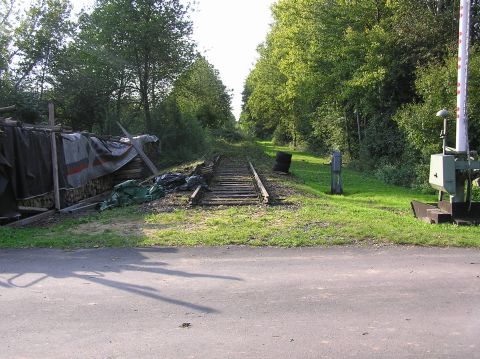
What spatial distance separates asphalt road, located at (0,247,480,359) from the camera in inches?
167

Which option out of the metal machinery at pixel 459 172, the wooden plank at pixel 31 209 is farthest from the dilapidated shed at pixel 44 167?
the metal machinery at pixel 459 172

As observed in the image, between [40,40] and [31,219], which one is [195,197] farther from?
[40,40]

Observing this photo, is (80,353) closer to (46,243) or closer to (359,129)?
(46,243)

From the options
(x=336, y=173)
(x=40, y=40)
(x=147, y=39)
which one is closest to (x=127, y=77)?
(x=147, y=39)

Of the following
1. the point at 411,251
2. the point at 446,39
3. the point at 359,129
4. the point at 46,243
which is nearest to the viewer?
the point at 411,251

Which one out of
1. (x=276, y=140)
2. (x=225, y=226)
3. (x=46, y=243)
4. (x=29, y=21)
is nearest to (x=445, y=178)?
(x=225, y=226)

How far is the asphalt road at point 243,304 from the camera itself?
4.25m

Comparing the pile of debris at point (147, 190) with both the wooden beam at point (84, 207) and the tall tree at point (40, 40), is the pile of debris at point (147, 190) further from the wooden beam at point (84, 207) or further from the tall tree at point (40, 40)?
the tall tree at point (40, 40)

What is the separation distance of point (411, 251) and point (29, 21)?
44.7m

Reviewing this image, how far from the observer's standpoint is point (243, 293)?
566 centimetres

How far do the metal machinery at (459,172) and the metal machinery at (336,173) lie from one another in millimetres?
6174

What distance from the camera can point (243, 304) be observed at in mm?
5297

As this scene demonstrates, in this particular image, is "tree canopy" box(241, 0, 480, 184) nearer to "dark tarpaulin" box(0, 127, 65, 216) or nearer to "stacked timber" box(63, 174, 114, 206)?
"stacked timber" box(63, 174, 114, 206)

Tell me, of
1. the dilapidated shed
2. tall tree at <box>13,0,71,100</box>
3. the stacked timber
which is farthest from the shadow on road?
tall tree at <box>13,0,71,100</box>
